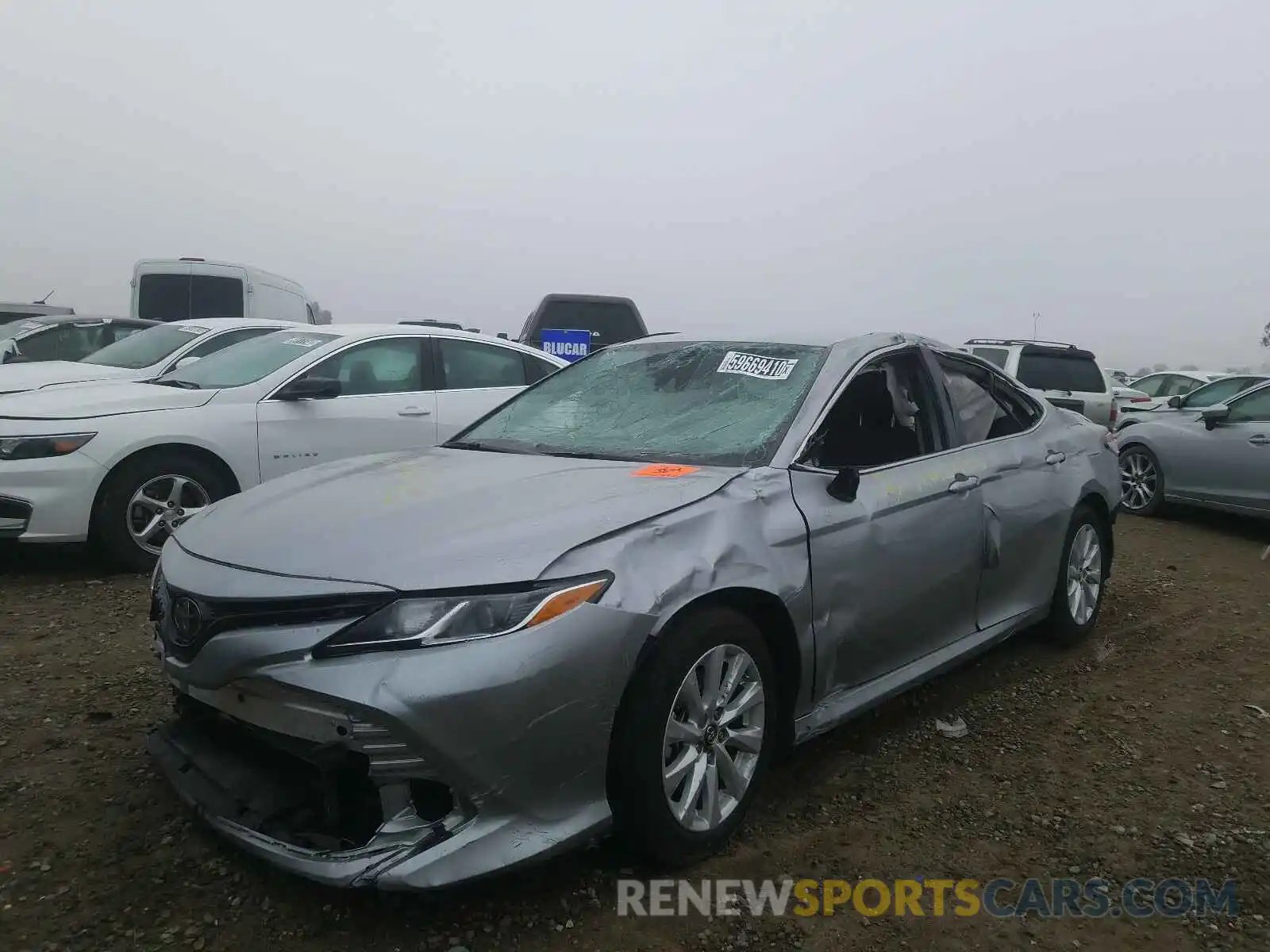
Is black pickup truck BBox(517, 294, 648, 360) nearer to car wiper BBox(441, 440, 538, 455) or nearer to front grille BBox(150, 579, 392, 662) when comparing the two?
car wiper BBox(441, 440, 538, 455)

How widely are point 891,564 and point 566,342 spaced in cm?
852

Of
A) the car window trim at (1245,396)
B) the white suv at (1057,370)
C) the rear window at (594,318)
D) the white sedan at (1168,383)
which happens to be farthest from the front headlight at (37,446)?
the white sedan at (1168,383)

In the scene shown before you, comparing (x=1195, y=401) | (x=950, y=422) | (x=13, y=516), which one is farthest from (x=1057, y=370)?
(x=13, y=516)

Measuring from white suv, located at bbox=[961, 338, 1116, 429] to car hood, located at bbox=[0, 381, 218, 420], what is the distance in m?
8.62

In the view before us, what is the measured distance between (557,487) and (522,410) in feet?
3.88

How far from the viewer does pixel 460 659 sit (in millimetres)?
2199

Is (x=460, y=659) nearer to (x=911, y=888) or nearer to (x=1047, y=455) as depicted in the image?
(x=911, y=888)

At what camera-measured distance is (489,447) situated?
3.67 metres

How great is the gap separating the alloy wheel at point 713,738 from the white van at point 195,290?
12.9 metres

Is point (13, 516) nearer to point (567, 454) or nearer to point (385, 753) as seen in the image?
point (567, 454)

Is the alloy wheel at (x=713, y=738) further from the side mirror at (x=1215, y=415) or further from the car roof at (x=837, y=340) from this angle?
the side mirror at (x=1215, y=415)

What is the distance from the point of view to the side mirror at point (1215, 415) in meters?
8.09

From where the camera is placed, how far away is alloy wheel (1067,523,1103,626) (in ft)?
15.2

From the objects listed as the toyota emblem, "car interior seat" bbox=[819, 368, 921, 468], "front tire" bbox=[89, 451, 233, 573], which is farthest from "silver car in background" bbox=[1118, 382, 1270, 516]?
the toyota emblem
